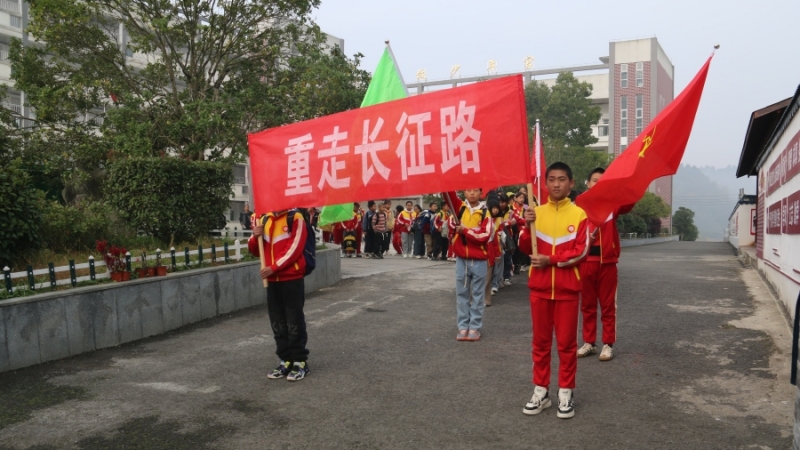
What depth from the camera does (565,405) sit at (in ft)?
16.0

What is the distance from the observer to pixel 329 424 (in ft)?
15.8

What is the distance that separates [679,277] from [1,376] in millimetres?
12987

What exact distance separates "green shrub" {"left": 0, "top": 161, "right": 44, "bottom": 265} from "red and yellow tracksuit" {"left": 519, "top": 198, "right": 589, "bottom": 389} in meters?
6.40

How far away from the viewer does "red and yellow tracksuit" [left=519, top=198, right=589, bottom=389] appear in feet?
16.4

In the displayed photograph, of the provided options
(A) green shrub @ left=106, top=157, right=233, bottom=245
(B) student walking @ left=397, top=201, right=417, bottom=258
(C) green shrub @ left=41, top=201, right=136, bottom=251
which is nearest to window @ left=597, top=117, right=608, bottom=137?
(B) student walking @ left=397, top=201, right=417, bottom=258

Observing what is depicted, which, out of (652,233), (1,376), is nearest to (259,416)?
(1,376)

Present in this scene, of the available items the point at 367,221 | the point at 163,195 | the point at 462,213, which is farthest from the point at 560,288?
Answer: the point at 367,221

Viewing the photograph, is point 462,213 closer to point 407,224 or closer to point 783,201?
point 783,201

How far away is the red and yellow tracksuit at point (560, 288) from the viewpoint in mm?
4984

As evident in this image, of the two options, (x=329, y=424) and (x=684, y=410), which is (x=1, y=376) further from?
(x=684, y=410)

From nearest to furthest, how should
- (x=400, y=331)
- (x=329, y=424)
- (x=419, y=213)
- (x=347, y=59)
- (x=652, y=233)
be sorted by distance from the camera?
(x=329, y=424)
(x=400, y=331)
(x=347, y=59)
(x=419, y=213)
(x=652, y=233)

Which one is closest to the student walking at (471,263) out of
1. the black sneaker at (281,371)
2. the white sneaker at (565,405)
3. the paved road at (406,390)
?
the paved road at (406,390)

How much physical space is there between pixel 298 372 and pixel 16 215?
4578 millimetres

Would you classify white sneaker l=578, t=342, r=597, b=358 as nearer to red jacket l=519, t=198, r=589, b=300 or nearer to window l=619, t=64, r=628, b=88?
red jacket l=519, t=198, r=589, b=300
